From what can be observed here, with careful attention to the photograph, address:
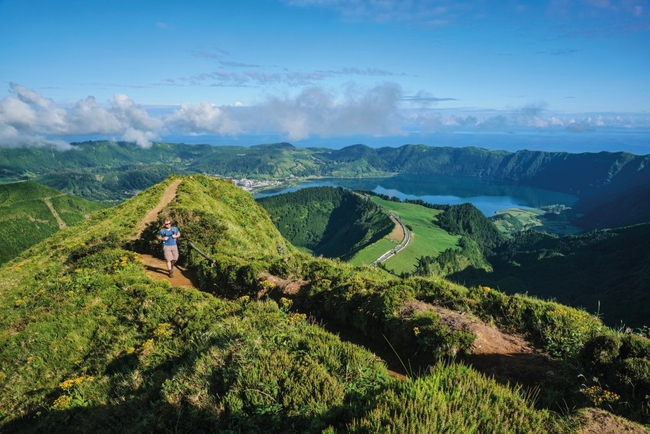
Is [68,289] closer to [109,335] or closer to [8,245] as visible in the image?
[109,335]

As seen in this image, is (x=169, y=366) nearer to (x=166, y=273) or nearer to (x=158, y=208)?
(x=166, y=273)

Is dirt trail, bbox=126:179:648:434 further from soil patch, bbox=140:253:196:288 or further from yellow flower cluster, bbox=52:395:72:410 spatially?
soil patch, bbox=140:253:196:288

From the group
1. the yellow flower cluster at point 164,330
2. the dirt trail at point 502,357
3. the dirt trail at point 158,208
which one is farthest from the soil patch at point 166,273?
the dirt trail at point 502,357

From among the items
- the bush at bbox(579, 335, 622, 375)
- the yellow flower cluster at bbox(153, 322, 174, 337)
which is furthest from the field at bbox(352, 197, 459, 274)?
the bush at bbox(579, 335, 622, 375)

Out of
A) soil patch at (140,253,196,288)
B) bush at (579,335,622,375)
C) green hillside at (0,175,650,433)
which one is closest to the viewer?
green hillside at (0,175,650,433)

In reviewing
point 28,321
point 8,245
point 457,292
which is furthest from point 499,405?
Answer: point 8,245

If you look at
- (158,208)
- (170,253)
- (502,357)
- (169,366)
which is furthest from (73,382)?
(158,208)
